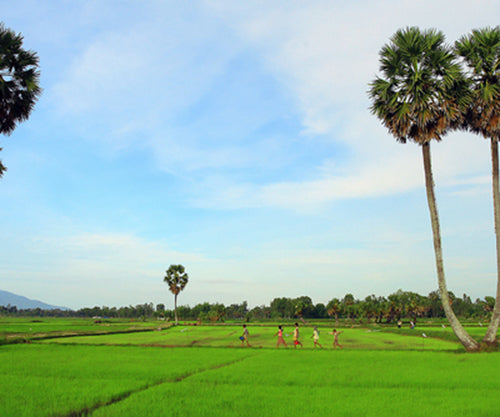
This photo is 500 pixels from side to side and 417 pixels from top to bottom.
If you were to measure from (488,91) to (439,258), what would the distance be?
12602 mm

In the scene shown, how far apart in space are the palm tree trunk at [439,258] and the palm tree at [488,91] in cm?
173

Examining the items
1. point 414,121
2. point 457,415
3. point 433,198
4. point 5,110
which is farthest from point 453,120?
point 5,110

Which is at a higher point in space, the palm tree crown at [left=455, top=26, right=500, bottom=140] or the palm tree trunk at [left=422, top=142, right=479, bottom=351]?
the palm tree crown at [left=455, top=26, right=500, bottom=140]

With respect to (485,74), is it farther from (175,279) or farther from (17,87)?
(175,279)

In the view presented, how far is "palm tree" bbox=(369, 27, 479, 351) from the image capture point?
2831cm

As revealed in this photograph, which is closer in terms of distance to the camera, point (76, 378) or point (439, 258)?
point (76, 378)

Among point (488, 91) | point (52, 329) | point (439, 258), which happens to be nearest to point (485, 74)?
point (488, 91)

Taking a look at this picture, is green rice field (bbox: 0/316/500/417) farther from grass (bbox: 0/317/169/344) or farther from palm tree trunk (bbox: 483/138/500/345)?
grass (bbox: 0/317/169/344)

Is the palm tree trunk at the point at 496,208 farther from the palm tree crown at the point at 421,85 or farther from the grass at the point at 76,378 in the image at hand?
the grass at the point at 76,378

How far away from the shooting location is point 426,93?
28.7 metres

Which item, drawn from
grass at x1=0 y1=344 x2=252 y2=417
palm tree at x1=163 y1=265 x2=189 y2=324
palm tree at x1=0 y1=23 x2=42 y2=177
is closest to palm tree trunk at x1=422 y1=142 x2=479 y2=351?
grass at x1=0 y1=344 x2=252 y2=417

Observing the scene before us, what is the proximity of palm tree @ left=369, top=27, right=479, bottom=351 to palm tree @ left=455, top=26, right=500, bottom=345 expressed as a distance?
118cm

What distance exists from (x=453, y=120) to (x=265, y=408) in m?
26.5

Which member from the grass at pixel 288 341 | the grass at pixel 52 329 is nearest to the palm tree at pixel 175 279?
the grass at pixel 52 329
